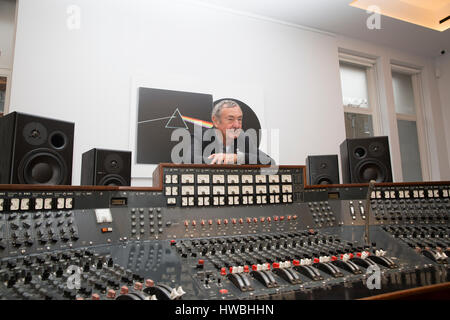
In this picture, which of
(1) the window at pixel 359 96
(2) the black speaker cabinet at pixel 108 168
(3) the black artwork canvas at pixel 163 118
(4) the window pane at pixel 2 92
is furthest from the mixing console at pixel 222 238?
(1) the window at pixel 359 96

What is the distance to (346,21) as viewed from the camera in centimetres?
410

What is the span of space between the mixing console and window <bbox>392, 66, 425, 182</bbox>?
323cm

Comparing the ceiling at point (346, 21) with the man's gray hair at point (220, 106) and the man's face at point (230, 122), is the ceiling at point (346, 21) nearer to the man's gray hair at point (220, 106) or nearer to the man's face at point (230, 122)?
the man's gray hair at point (220, 106)

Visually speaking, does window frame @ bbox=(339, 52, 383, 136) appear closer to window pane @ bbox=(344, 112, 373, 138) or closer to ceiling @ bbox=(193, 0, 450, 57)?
window pane @ bbox=(344, 112, 373, 138)

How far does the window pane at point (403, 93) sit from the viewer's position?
5.13 m

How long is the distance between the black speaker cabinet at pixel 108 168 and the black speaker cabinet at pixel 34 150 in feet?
1.22

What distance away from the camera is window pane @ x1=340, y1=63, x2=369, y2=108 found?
4.64 m

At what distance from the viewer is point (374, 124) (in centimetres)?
473

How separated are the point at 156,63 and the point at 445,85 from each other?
4.77 m

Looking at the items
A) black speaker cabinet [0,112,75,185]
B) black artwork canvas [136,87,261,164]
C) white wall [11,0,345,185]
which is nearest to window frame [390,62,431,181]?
white wall [11,0,345,185]

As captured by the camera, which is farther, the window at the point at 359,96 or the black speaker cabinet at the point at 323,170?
the window at the point at 359,96

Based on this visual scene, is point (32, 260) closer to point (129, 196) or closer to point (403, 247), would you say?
point (129, 196)
